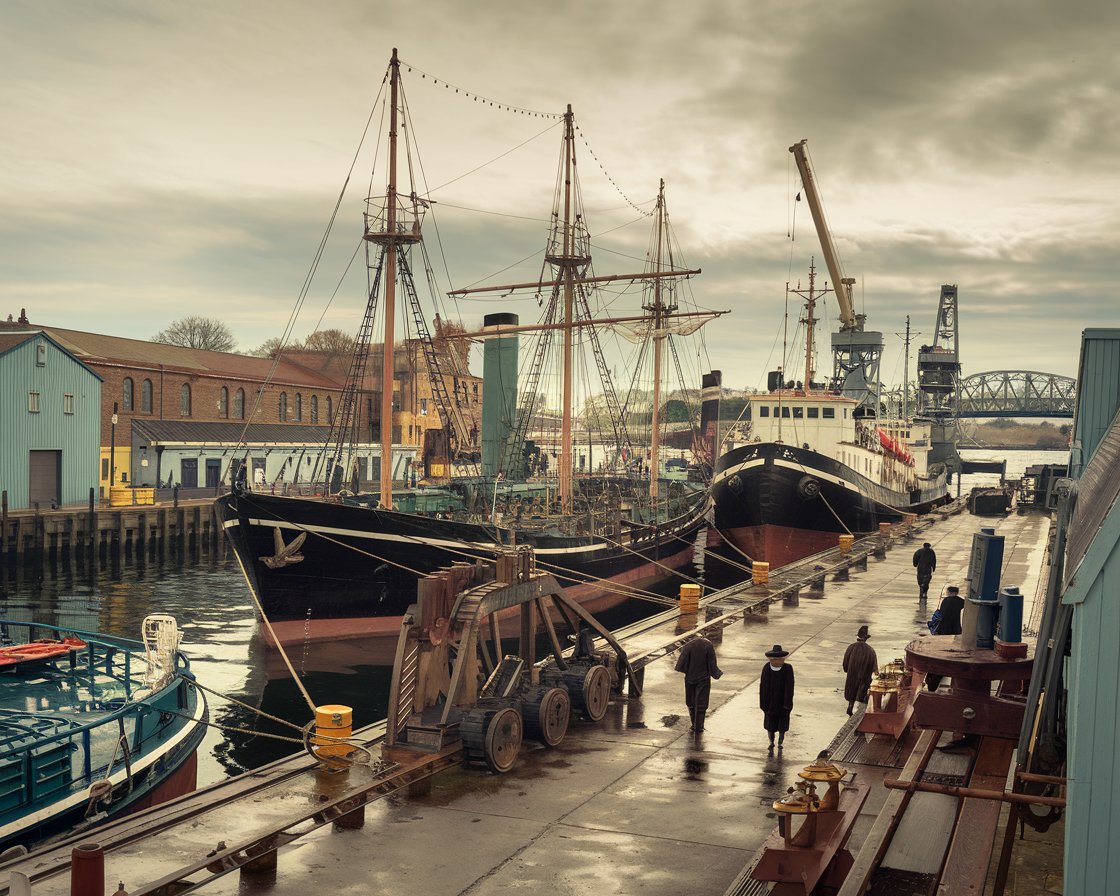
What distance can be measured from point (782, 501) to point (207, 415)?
40840 mm

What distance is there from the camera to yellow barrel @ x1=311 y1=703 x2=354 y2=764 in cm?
1305

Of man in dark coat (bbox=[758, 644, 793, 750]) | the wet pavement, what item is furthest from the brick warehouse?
man in dark coat (bbox=[758, 644, 793, 750])

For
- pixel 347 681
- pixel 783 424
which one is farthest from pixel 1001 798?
pixel 783 424

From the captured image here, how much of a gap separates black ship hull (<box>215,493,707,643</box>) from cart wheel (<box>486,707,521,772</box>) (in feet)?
46.9

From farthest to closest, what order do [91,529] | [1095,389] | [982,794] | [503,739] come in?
[91,529] → [503,739] → [1095,389] → [982,794]

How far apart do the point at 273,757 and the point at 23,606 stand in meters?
21.0

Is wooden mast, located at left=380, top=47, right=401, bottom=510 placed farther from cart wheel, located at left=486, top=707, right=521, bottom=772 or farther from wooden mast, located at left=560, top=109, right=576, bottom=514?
cart wheel, located at left=486, top=707, right=521, bottom=772

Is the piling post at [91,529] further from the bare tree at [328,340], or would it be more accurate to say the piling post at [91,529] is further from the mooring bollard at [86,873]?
the bare tree at [328,340]

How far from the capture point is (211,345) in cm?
11244

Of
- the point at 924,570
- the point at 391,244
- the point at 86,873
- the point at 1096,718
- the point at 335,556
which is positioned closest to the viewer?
the point at 1096,718

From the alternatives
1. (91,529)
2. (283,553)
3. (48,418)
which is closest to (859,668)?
(283,553)

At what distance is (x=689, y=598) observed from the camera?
24.0 metres

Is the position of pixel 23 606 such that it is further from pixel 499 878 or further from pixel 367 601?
pixel 499 878

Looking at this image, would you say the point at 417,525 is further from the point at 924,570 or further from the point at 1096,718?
the point at 1096,718
